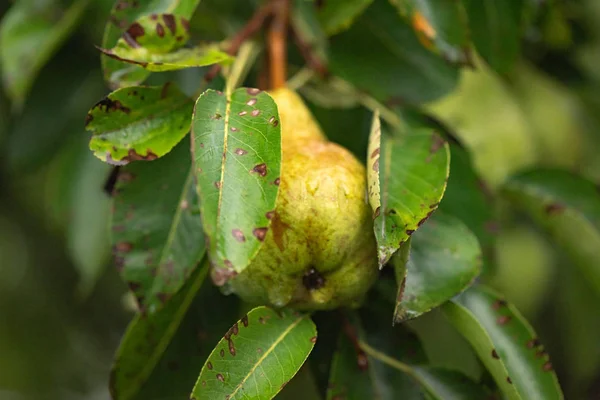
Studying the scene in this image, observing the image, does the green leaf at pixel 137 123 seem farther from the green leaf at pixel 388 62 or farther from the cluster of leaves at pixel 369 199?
the green leaf at pixel 388 62

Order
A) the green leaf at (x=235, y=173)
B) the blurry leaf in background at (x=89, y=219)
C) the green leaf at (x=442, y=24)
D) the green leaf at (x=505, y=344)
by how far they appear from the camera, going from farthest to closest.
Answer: the blurry leaf in background at (x=89, y=219) → the green leaf at (x=442, y=24) → the green leaf at (x=505, y=344) → the green leaf at (x=235, y=173)

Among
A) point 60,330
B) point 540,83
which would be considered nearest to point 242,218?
point 540,83

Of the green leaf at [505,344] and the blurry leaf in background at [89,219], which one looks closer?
the green leaf at [505,344]

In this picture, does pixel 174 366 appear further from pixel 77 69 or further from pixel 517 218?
pixel 517 218

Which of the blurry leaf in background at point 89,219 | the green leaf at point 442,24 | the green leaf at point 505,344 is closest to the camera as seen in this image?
the green leaf at point 505,344

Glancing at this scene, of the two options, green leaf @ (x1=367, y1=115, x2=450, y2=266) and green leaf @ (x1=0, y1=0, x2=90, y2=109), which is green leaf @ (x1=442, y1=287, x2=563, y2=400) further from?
green leaf @ (x1=0, y1=0, x2=90, y2=109)

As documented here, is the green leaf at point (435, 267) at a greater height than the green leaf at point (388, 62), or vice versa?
the green leaf at point (388, 62)

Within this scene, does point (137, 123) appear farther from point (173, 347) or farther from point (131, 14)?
point (173, 347)

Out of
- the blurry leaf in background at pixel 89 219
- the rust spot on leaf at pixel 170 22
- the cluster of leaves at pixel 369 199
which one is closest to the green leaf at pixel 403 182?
the cluster of leaves at pixel 369 199
